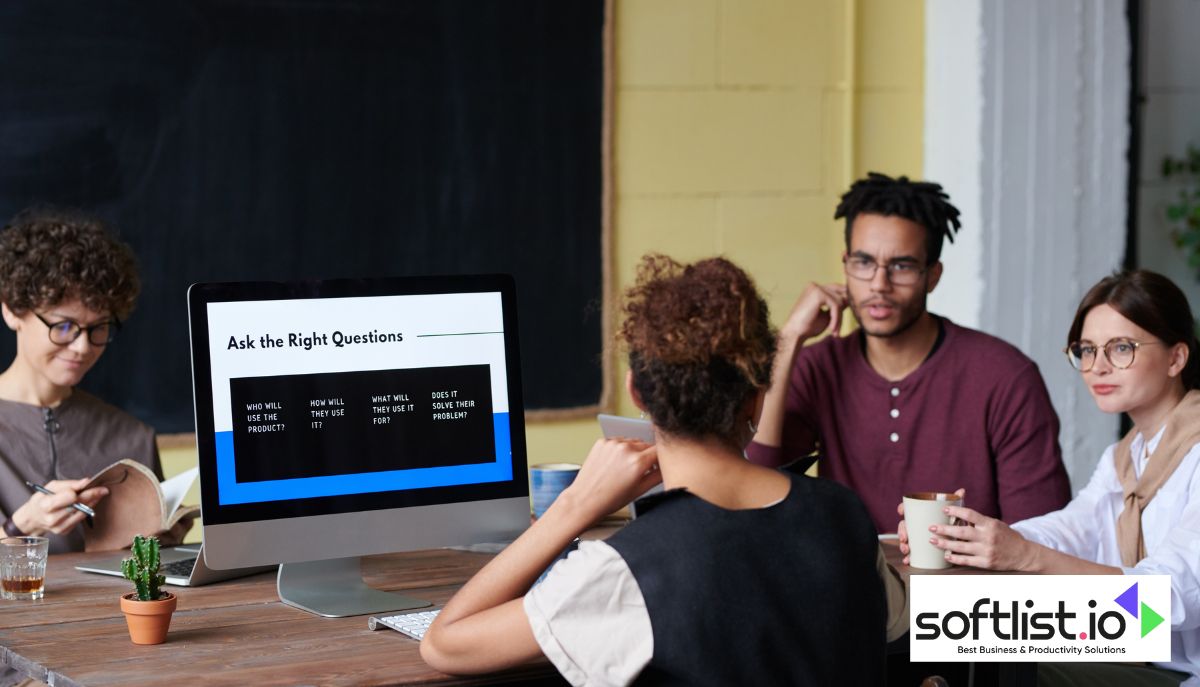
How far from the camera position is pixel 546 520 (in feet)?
5.32

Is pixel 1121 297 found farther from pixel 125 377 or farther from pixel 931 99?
pixel 125 377

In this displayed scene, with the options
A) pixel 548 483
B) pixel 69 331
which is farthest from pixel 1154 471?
pixel 69 331

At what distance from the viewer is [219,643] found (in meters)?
1.72

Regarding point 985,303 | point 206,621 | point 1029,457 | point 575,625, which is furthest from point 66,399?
point 985,303

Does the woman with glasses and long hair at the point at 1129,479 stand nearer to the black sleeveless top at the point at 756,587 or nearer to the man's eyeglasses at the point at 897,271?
the man's eyeglasses at the point at 897,271

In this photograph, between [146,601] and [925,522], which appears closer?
[146,601]

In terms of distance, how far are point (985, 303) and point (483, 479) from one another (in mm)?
2239

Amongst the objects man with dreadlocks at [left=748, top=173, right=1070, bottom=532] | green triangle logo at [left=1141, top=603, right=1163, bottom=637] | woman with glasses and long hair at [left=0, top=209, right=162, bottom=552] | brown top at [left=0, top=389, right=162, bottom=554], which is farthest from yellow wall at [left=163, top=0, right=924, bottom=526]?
green triangle logo at [left=1141, top=603, right=1163, bottom=637]

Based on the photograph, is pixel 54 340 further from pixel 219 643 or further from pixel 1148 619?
pixel 1148 619

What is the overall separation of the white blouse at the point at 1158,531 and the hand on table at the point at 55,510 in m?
1.53

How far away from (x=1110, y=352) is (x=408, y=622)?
1.25 metres

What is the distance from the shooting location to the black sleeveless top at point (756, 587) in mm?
1396

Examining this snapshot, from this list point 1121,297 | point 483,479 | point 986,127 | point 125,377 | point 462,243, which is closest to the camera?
point 483,479

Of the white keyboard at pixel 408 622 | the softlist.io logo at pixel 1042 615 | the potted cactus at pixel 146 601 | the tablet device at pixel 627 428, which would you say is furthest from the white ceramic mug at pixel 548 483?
the potted cactus at pixel 146 601
